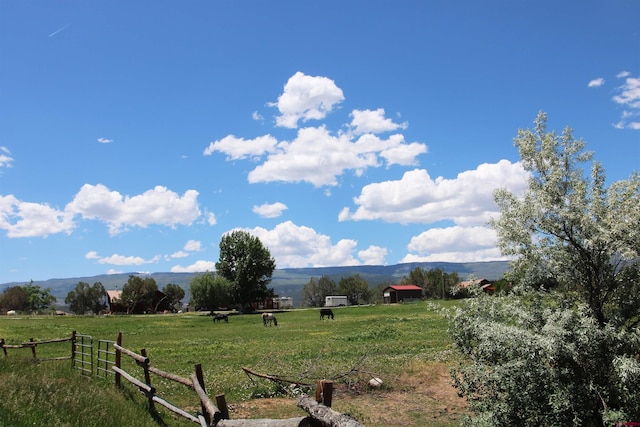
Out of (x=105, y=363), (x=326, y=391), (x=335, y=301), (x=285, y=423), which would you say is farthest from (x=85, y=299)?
(x=285, y=423)

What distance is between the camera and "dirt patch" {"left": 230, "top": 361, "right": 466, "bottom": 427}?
1498cm

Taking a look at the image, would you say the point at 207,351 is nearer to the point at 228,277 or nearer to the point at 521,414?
the point at 521,414

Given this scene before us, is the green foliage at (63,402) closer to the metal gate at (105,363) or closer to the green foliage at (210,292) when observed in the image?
the metal gate at (105,363)

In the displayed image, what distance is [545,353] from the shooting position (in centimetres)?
1038

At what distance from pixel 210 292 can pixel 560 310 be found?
97413 millimetres

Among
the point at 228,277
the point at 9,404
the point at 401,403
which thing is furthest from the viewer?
the point at 228,277

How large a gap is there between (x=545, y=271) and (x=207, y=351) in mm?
24660

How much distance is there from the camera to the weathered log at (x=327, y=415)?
7980 mm

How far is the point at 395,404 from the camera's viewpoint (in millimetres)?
16578

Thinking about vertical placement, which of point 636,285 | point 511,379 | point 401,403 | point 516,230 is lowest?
point 401,403

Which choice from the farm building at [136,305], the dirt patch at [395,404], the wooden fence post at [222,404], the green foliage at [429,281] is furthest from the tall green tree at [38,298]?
the wooden fence post at [222,404]

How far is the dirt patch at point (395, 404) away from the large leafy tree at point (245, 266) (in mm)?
89428

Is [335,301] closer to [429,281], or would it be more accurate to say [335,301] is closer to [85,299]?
[429,281]

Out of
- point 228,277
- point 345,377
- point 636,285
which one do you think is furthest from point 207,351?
point 228,277
